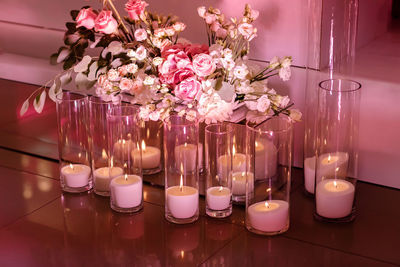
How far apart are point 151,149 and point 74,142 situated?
19 centimetres

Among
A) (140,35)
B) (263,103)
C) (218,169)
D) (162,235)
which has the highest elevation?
(140,35)

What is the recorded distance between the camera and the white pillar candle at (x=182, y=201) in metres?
1.54

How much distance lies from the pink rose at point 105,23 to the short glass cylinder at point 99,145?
0.69 ft

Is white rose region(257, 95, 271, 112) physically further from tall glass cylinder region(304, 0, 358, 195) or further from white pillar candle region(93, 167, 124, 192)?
white pillar candle region(93, 167, 124, 192)

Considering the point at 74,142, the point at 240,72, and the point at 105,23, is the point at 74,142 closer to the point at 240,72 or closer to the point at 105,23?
the point at 105,23

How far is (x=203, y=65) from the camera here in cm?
143

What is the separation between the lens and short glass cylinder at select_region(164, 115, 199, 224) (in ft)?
5.03

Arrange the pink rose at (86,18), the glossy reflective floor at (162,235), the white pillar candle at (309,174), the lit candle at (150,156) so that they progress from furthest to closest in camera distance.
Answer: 1. the lit candle at (150,156)
2. the white pillar candle at (309,174)
3. the pink rose at (86,18)
4. the glossy reflective floor at (162,235)

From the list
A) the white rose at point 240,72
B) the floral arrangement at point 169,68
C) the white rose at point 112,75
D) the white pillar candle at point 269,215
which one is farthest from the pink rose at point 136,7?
the white pillar candle at point 269,215

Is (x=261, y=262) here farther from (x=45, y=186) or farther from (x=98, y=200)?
(x=45, y=186)

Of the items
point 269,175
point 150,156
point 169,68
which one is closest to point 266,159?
point 269,175

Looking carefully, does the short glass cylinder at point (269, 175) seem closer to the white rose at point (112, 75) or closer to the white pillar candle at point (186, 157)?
the white pillar candle at point (186, 157)

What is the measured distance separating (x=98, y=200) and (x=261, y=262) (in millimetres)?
463

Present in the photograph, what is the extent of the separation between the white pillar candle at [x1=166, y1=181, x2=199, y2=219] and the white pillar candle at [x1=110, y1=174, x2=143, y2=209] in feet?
0.27
